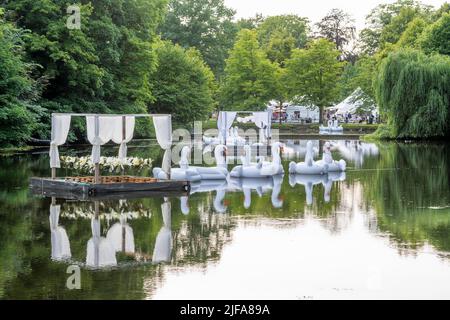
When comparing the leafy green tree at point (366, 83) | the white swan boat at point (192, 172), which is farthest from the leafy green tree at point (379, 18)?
the white swan boat at point (192, 172)

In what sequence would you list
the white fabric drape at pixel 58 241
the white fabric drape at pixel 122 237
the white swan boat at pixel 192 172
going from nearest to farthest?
the white fabric drape at pixel 58 241 < the white fabric drape at pixel 122 237 < the white swan boat at pixel 192 172

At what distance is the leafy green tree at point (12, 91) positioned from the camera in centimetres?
3747

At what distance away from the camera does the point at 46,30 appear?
152ft

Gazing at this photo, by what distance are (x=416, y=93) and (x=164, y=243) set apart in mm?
40158

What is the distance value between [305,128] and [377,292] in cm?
6865

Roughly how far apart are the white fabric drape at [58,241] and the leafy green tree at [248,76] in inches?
2447

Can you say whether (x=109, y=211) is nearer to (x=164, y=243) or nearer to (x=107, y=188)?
(x=107, y=188)

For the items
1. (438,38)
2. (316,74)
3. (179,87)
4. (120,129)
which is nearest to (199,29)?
(316,74)

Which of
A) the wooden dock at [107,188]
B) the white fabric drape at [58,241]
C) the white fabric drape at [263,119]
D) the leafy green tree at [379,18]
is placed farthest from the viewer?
the leafy green tree at [379,18]

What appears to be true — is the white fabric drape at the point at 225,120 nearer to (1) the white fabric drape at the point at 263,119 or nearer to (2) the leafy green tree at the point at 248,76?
(1) the white fabric drape at the point at 263,119

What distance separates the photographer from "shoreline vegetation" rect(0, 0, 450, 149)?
43.3 metres

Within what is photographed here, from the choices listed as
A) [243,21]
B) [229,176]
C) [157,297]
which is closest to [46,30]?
[229,176]

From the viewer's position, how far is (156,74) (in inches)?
2795
